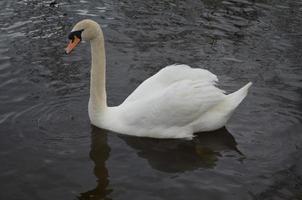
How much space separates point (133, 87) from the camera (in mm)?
10180

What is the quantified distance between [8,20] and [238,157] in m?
7.22

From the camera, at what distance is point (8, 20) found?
12.9 m

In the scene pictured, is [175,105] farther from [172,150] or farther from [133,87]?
[133,87]

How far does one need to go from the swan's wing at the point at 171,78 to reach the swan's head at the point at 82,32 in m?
1.18

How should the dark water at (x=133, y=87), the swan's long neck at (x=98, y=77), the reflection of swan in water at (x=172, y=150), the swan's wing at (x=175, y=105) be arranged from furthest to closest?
the swan's long neck at (x=98, y=77) → the swan's wing at (x=175, y=105) → the reflection of swan in water at (x=172, y=150) → the dark water at (x=133, y=87)

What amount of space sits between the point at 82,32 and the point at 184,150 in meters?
2.41

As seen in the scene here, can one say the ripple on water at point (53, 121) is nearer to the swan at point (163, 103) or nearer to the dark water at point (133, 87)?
the dark water at point (133, 87)

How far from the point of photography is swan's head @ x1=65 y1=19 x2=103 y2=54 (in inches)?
330

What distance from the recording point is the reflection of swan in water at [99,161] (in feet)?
23.4

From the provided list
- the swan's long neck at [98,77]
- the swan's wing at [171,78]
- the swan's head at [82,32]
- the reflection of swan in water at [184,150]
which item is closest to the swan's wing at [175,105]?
the swan's wing at [171,78]

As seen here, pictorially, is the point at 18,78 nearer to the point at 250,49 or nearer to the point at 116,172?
the point at 116,172

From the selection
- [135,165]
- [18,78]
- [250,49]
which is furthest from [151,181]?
[250,49]

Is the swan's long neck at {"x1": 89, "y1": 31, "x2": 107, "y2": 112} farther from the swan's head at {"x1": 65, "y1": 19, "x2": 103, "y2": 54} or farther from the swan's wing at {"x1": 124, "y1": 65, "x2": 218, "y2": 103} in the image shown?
the swan's wing at {"x1": 124, "y1": 65, "x2": 218, "y2": 103}

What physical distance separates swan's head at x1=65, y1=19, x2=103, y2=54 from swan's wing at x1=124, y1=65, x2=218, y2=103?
118 cm
